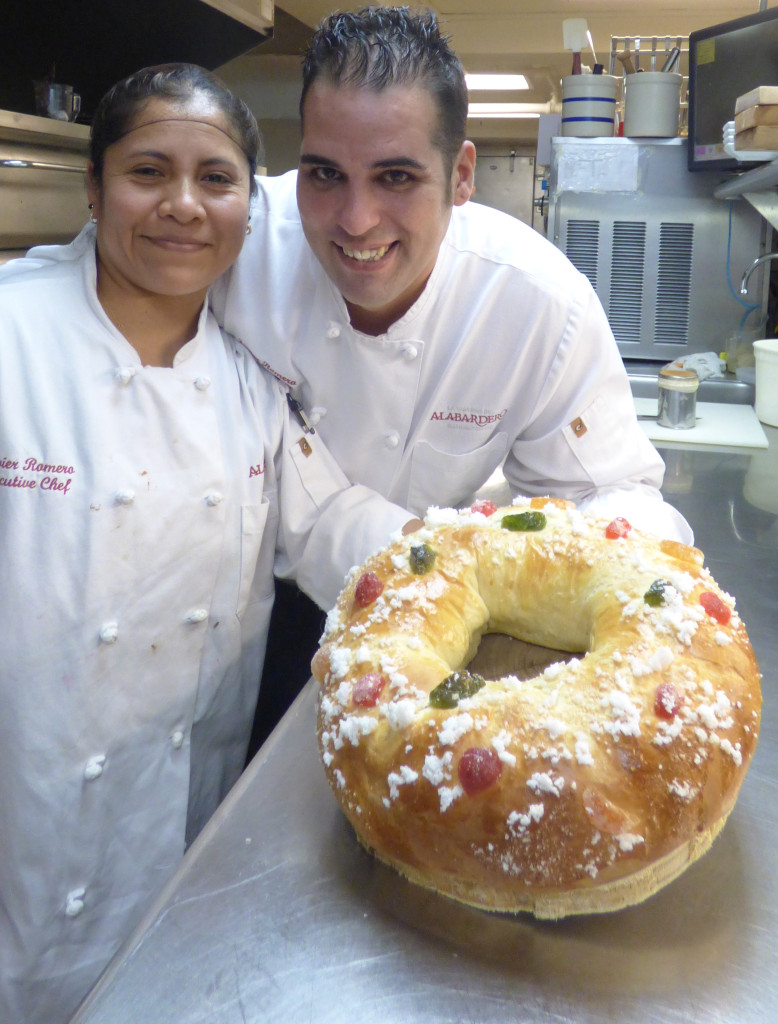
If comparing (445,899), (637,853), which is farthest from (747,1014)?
(445,899)

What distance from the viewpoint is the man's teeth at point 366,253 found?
52.7 inches

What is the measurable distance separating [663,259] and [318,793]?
109 inches

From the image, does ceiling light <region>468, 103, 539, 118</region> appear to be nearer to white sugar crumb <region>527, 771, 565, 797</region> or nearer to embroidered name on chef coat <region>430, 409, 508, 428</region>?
embroidered name on chef coat <region>430, 409, 508, 428</region>

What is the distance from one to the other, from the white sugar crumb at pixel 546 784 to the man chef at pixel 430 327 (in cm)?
69

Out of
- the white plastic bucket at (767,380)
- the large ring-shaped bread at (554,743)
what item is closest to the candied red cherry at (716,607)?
the large ring-shaped bread at (554,743)

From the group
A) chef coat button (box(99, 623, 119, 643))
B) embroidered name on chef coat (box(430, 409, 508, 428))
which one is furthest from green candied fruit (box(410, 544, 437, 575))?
embroidered name on chef coat (box(430, 409, 508, 428))

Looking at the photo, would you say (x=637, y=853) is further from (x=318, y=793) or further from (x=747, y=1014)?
(x=318, y=793)

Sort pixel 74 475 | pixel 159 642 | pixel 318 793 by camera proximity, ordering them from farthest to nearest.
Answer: pixel 159 642, pixel 74 475, pixel 318 793

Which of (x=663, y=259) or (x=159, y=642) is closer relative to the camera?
(x=159, y=642)

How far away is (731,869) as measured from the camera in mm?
815

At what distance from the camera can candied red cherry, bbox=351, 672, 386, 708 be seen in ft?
2.65

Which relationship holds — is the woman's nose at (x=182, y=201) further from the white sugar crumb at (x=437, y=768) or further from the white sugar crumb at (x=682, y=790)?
the white sugar crumb at (x=682, y=790)

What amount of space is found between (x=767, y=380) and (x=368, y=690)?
2.24m

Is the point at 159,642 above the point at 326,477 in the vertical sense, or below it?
below
